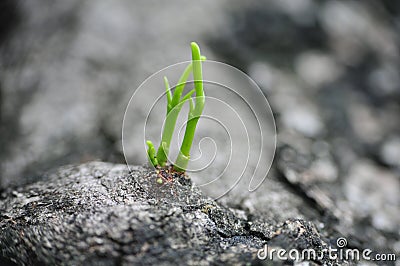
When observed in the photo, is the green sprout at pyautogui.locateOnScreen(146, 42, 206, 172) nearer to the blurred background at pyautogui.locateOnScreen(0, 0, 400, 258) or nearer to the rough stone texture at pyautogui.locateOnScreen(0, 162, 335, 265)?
the rough stone texture at pyautogui.locateOnScreen(0, 162, 335, 265)

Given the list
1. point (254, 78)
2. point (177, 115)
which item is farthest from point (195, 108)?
point (254, 78)

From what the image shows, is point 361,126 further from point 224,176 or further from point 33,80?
point 33,80

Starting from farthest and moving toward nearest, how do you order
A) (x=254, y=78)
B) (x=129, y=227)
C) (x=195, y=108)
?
1. (x=254, y=78)
2. (x=195, y=108)
3. (x=129, y=227)

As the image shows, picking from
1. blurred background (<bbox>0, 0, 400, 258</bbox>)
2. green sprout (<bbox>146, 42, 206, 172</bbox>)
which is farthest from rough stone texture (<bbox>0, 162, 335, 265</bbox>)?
blurred background (<bbox>0, 0, 400, 258</bbox>)

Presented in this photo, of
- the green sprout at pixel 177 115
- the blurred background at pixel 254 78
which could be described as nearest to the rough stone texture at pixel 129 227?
the green sprout at pixel 177 115

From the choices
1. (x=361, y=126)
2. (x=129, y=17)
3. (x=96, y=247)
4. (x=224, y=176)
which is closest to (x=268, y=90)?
(x=361, y=126)

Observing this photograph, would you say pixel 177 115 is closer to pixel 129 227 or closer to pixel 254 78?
pixel 129 227

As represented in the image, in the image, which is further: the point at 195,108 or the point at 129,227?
the point at 195,108
